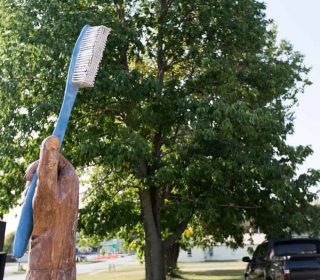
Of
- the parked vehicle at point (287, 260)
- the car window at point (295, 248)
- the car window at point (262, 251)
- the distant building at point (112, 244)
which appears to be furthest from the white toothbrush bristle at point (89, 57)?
Answer: the distant building at point (112, 244)

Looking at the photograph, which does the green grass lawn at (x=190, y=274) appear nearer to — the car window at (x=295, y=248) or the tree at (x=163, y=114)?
the tree at (x=163, y=114)

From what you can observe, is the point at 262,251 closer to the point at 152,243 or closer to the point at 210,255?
the point at 152,243

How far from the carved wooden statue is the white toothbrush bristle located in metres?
0.76

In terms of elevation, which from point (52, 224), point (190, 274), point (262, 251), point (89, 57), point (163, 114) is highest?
point (163, 114)

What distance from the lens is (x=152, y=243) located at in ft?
57.0

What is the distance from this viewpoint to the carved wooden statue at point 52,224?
5.41 meters

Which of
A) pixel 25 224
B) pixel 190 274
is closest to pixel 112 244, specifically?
pixel 190 274

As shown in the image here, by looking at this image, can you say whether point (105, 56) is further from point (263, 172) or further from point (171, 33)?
point (263, 172)

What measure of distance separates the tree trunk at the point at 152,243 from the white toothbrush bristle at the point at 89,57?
466 inches

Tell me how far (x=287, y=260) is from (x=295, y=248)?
3.90 feet

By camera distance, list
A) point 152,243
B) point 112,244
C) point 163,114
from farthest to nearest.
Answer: point 112,244, point 152,243, point 163,114

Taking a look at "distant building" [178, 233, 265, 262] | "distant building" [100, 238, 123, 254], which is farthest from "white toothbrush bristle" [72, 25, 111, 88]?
"distant building" [178, 233, 265, 262]

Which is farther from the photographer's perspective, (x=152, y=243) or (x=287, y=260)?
(x=152, y=243)

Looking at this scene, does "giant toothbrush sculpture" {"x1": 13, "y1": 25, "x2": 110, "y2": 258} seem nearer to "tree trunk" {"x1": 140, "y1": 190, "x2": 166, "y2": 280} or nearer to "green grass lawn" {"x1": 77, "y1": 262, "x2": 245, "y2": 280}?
"tree trunk" {"x1": 140, "y1": 190, "x2": 166, "y2": 280}
